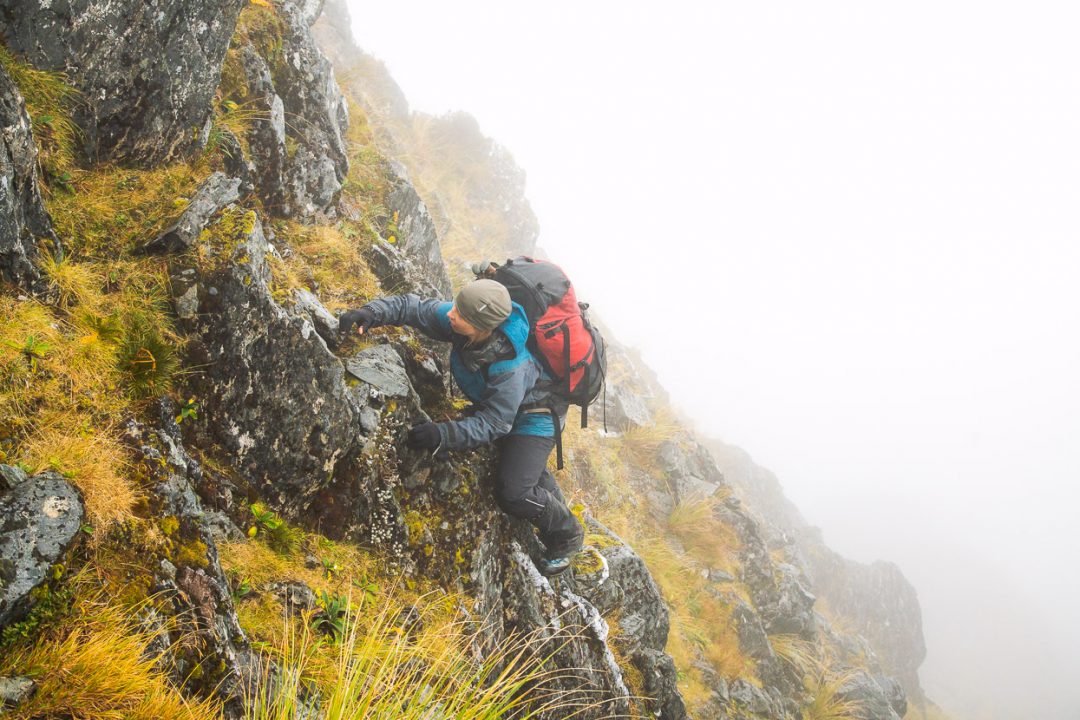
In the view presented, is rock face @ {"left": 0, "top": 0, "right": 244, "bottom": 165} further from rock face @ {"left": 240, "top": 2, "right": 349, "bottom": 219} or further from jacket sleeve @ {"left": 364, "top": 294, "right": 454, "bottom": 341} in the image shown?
jacket sleeve @ {"left": 364, "top": 294, "right": 454, "bottom": 341}

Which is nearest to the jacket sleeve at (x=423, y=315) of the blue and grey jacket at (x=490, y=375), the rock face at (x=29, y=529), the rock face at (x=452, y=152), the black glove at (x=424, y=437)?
the blue and grey jacket at (x=490, y=375)

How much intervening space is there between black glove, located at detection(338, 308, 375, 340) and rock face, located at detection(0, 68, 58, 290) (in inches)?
74.1

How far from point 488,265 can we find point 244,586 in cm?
321

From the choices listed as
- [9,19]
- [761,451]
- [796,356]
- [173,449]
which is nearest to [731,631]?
[173,449]

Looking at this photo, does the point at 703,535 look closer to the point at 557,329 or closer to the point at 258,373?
the point at 557,329

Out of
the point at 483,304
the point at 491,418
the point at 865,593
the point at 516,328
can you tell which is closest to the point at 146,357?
the point at 483,304

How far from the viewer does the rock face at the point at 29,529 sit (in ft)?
6.68

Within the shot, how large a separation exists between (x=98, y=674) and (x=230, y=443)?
1.84m

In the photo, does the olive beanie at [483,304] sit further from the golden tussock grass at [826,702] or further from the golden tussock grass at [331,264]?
the golden tussock grass at [826,702]

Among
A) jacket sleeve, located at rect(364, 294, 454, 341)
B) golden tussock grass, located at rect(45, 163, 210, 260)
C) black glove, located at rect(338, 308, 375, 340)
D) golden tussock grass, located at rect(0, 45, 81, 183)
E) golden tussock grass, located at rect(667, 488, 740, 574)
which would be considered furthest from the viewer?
golden tussock grass, located at rect(667, 488, 740, 574)

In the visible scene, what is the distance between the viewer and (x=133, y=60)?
3873 millimetres

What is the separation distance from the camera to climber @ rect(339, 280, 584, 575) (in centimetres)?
440

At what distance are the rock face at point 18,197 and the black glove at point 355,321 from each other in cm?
188

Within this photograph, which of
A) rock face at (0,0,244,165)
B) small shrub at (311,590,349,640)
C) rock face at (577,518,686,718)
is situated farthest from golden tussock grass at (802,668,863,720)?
rock face at (0,0,244,165)
